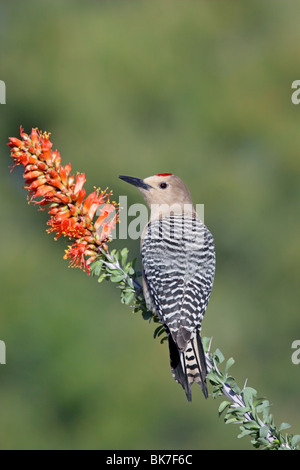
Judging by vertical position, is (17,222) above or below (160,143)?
below

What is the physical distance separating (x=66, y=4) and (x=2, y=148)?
617cm

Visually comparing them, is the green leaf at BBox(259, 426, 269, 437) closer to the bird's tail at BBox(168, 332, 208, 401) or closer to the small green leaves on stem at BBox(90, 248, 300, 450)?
the small green leaves on stem at BBox(90, 248, 300, 450)

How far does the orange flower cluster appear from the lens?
4371 millimetres

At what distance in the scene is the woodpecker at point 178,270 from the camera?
4.86 meters

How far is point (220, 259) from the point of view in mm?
20062

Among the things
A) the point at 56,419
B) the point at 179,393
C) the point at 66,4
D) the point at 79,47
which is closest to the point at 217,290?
the point at 179,393

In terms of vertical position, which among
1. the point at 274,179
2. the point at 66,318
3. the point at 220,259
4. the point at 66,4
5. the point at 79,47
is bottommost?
the point at 66,318

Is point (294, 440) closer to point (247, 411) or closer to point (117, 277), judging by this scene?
point (247, 411)

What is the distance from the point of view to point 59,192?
4.43m

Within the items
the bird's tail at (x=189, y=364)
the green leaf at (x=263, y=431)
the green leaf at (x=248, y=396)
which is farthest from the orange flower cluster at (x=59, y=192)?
the green leaf at (x=263, y=431)

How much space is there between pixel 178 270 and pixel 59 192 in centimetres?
147

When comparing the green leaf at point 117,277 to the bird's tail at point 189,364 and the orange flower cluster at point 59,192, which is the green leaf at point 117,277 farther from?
the bird's tail at point 189,364

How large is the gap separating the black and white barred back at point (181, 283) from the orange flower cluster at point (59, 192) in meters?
0.70

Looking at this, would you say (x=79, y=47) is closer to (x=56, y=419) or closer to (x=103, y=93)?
(x=103, y=93)
